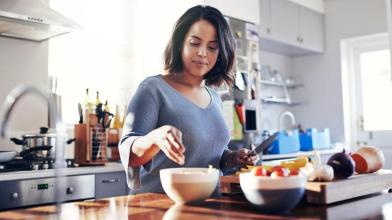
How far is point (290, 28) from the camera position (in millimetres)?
4191

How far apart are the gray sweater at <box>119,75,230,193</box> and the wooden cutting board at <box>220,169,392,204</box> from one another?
0.15 metres

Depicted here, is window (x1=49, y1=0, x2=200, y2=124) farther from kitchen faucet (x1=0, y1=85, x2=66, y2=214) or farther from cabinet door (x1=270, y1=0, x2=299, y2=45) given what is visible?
kitchen faucet (x1=0, y1=85, x2=66, y2=214)

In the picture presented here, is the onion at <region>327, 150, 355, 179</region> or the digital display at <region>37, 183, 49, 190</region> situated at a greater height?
the onion at <region>327, 150, 355, 179</region>

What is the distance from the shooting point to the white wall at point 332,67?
4.32 meters

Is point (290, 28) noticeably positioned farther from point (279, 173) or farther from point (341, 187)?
point (279, 173)

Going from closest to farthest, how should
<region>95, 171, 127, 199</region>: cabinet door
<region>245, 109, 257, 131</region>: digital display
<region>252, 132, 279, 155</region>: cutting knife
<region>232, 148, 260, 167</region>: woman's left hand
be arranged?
<region>252, 132, 279, 155</region>: cutting knife
<region>232, 148, 260, 167</region>: woman's left hand
<region>95, 171, 127, 199</region>: cabinet door
<region>245, 109, 257, 131</region>: digital display

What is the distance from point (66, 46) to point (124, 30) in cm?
61

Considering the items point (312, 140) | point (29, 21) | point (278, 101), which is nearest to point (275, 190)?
point (29, 21)

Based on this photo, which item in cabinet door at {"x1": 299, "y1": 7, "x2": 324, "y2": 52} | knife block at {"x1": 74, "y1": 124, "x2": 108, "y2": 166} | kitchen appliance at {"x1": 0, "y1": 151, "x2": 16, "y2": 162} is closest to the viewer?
kitchen appliance at {"x1": 0, "y1": 151, "x2": 16, "y2": 162}

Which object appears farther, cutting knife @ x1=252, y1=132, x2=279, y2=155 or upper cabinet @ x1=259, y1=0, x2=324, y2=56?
upper cabinet @ x1=259, y1=0, x2=324, y2=56

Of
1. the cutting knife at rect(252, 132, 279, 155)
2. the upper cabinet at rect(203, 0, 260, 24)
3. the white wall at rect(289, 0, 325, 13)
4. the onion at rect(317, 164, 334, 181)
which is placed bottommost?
the onion at rect(317, 164, 334, 181)

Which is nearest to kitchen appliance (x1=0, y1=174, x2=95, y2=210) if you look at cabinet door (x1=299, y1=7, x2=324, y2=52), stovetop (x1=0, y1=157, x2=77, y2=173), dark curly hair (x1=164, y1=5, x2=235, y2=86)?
stovetop (x1=0, y1=157, x2=77, y2=173)

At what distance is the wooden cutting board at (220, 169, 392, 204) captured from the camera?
3.44 feet

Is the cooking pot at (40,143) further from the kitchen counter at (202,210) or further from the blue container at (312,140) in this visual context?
the blue container at (312,140)
